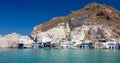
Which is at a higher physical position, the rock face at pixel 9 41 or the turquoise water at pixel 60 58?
the rock face at pixel 9 41

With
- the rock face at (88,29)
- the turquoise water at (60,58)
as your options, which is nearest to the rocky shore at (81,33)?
the rock face at (88,29)

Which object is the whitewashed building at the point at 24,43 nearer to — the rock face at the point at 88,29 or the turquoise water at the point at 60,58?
the rock face at the point at 88,29

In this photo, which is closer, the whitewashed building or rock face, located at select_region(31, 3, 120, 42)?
rock face, located at select_region(31, 3, 120, 42)

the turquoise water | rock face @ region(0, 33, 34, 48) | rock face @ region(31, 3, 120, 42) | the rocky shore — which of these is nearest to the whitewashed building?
Answer: the rocky shore

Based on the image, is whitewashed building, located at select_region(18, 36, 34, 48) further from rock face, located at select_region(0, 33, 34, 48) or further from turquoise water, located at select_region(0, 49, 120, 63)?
turquoise water, located at select_region(0, 49, 120, 63)

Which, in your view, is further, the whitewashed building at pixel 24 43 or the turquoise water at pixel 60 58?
the whitewashed building at pixel 24 43

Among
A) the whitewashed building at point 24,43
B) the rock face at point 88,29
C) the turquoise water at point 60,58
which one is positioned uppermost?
the rock face at point 88,29

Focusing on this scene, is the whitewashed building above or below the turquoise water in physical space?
above

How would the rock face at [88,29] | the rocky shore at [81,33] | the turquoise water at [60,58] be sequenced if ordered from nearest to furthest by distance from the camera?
1. the turquoise water at [60,58]
2. the rocky shore at [81,33]
3. the rock face at [88,29]

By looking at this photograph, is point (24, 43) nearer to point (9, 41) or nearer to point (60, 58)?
point (9, 41)

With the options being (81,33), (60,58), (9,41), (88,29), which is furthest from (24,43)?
(60,58)

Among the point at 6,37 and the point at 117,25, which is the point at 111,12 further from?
the point at 6,37

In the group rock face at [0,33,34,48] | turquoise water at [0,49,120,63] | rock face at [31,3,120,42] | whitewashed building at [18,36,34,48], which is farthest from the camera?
rock face at [0,33,34,48]

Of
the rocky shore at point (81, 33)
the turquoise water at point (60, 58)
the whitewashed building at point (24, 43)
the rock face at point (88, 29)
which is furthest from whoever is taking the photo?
the whitewashed building at point (24, 43)
